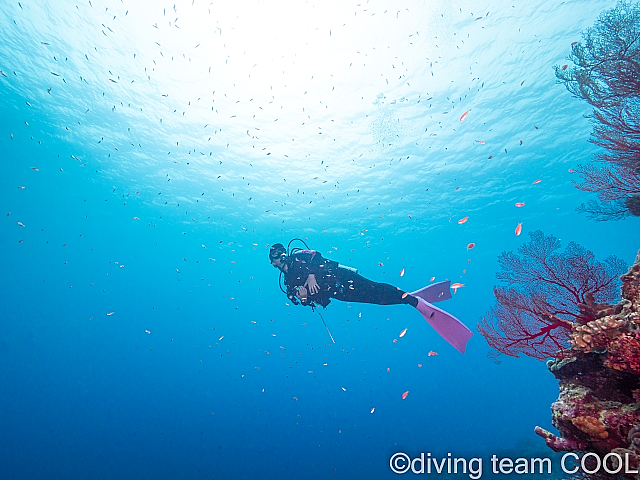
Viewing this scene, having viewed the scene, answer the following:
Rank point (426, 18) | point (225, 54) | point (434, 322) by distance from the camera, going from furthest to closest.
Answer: point (225, 54)
point (426, 18)
point (434, 322)

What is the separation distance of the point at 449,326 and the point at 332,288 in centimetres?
326

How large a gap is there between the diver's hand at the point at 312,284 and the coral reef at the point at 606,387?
495cm

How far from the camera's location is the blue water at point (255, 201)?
12.1 m

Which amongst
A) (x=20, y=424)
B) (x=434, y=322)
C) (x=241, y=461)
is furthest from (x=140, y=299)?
(x=434, y=322)

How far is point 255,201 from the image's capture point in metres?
24.8

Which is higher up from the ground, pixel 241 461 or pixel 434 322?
pixel 434 322

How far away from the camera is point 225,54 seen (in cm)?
1248

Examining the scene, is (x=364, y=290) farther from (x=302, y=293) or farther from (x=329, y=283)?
(x=302, y=293)

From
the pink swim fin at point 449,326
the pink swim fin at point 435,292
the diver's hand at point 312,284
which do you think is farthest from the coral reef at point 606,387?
the pink swim fin at point 435,292

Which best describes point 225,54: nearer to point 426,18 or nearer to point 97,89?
point 97,89

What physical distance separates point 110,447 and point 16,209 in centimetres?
3086

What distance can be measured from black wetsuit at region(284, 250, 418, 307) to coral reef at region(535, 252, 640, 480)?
172 inches

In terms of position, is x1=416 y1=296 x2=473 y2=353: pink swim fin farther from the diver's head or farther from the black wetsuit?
the diver's head

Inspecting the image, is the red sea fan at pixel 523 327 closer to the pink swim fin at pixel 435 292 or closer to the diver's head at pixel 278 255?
the pink swim fin at pixel 435 292
